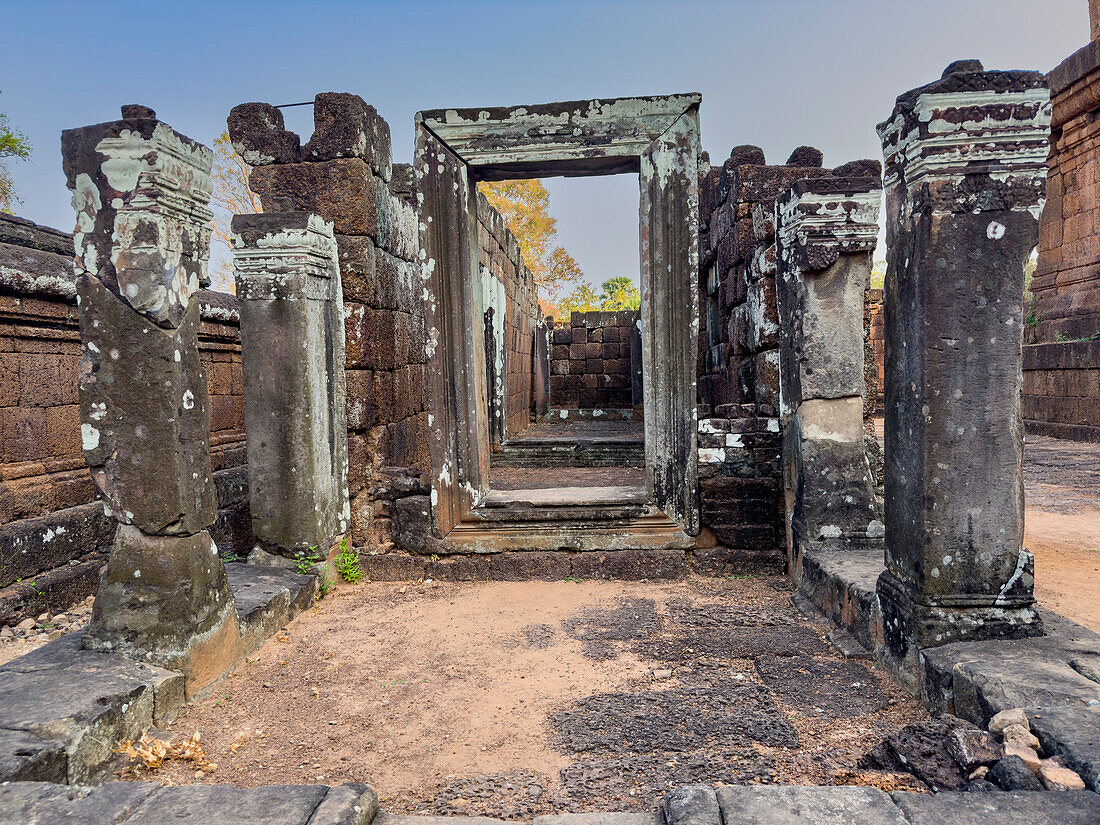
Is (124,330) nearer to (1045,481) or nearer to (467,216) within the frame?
(467,216)

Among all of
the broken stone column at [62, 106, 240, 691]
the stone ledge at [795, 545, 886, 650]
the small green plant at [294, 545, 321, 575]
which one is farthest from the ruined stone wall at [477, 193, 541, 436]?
the stone ledge at [795, 545, 886, 650]

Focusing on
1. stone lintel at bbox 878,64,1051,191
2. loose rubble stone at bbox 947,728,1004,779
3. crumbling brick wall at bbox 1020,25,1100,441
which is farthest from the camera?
crumbling brick wall at bbox 1020,25,1100,441

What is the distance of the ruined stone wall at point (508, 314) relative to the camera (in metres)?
9.20

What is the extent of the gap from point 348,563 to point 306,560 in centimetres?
39

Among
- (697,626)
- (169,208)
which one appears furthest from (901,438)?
(169,208)

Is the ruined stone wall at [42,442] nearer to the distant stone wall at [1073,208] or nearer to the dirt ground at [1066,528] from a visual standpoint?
the dirt ground at [1066,528]

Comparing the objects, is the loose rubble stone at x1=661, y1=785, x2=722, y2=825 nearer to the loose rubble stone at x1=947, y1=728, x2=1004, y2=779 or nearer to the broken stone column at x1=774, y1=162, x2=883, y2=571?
the loose rubble stone at x1=947, y1=728, x2=1004, y2=779

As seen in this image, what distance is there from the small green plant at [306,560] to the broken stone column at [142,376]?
131 cm

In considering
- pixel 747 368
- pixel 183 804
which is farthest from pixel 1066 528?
pixel 183 804

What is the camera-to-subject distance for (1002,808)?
1787mm

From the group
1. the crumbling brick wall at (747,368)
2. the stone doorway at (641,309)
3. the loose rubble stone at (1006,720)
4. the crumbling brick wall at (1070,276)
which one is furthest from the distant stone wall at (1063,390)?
the loose rubble stone at (1006,720)

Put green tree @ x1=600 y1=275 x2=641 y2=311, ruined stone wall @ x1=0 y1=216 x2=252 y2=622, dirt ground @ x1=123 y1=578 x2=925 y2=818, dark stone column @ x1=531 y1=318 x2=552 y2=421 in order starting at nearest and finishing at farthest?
dirt ground @ x1=123 y1=578 x2=925 y2=818 < ruined stone wall @ x1=0 y1=216 x2=252 y2=622 < dark stone column @ x1=531 y1=318 x2=552 y2=421 < green tree @ x1=600 y1=275 x2=641 y2=311

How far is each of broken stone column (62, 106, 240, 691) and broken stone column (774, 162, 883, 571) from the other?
3.46m

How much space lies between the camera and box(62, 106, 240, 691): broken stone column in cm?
286
